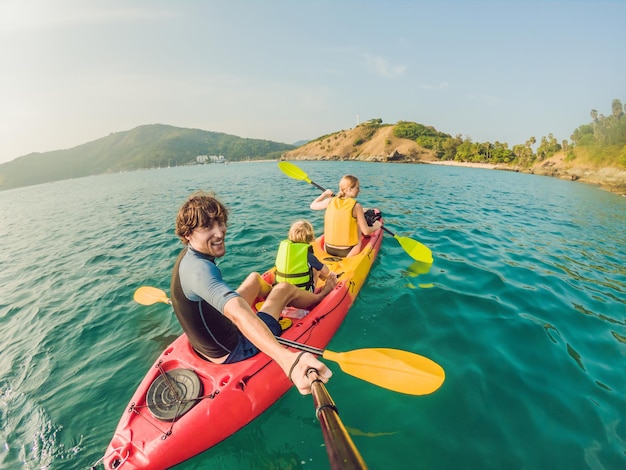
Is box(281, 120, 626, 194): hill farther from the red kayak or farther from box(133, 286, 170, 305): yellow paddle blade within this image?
box(133, 286, 170, 305): yellow paddle blade

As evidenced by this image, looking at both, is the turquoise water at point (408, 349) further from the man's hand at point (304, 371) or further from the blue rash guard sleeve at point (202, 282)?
the blue rash guard sleeve at point (202, 282)

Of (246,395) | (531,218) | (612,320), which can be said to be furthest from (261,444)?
(531,218)

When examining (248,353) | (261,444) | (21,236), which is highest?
(248,353)

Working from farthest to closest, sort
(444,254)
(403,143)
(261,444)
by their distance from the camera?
(403,143), (444,254), (261,444)

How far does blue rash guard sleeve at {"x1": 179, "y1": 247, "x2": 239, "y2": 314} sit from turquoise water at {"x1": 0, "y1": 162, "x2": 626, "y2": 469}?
188cm

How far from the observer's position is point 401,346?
165 inches

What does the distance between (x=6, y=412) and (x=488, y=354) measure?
659cm

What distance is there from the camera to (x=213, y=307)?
2.48 m

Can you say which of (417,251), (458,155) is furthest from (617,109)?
(417,251)

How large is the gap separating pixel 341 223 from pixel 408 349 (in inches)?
112

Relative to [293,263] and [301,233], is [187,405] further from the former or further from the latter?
[301,233]

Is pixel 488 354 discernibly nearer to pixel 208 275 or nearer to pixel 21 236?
pixel 208 275

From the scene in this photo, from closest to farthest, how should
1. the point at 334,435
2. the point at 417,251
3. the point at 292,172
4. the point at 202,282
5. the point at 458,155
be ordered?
the point at 334,435 → the point at 202,282 → the point at 417,251 → the point at 292,172 → the point at 458,155

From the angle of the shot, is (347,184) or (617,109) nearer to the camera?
(347,184)
